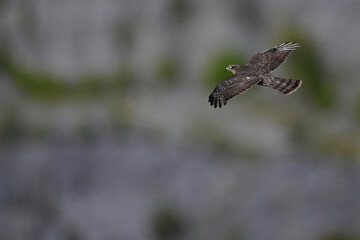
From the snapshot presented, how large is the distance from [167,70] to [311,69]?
31.9 feet

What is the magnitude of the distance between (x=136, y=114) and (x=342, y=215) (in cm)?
1464

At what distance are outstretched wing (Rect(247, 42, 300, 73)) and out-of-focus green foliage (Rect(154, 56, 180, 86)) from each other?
25.2m

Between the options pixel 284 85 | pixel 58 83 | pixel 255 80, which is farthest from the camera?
pixel 58 83

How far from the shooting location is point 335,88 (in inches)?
1832

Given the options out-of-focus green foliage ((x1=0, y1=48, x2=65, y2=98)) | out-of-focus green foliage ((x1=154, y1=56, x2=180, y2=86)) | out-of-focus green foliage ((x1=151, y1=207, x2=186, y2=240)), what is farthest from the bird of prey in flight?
out-of-focus green foliage ((x1=0, y1=48, x2=65, y2=98))

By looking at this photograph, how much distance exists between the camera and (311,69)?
46.3 meters

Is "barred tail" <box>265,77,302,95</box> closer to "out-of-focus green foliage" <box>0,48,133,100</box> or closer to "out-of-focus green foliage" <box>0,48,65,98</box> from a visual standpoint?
"out-of-focus green foliage" <box>0,48,133,100</box>

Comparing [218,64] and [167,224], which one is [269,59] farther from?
[167,224]

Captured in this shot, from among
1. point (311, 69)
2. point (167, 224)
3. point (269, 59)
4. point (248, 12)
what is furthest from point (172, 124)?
point (269, 59)

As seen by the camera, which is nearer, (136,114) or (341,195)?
(341,195)

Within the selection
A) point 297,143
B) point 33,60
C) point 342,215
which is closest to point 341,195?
point 342,215

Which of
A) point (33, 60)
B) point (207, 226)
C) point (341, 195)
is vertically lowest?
point (207, 226)

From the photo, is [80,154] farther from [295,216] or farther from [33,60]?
[295,216]

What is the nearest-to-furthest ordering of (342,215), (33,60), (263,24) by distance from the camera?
1. (342,215)
2. (263,24)
3. (33,60)
